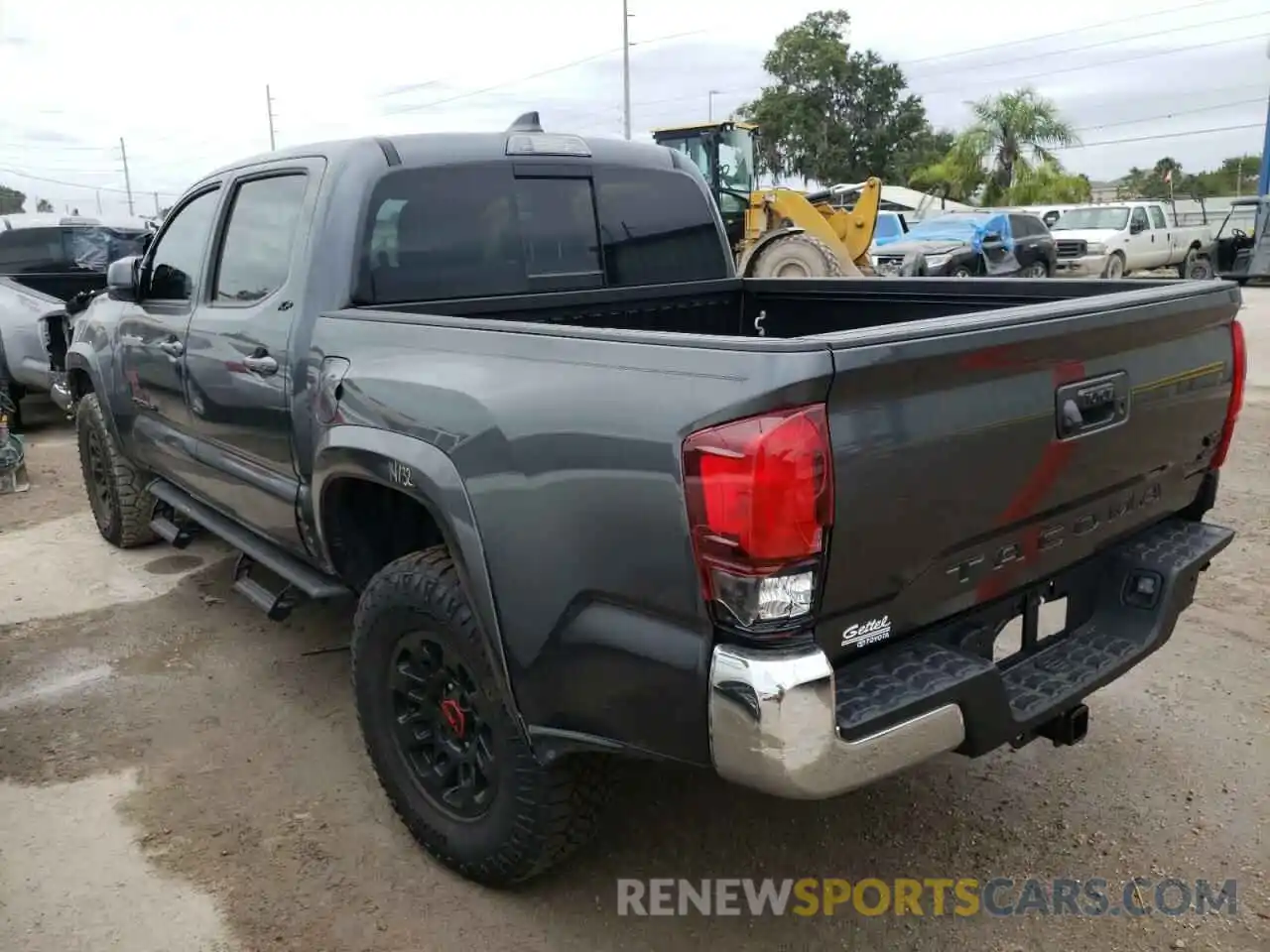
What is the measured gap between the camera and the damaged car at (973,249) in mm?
16766

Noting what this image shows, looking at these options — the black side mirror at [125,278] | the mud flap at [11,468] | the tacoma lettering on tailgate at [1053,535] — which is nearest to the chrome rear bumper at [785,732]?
the tacoma lettering on tailgate at [1053,535]

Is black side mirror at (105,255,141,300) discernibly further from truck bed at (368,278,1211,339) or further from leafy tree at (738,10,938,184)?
leafy tree at (738,10,938,184)

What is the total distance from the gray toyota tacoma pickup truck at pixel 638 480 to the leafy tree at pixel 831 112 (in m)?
55.1

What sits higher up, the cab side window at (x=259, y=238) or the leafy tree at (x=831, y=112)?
the leafy tree at (x=831, y=112)

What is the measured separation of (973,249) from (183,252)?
15202mm

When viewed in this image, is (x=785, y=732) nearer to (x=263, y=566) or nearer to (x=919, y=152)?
(x=263, y=566)

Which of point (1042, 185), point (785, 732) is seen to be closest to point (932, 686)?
point (785, 732)

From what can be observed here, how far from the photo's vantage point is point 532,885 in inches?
112

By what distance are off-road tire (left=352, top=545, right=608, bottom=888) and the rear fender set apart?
3.6 inches

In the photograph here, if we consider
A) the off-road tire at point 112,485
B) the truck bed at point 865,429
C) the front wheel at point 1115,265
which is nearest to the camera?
the truck bed at point 865,429

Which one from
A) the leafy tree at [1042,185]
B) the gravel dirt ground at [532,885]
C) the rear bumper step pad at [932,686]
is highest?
the leafy tree at [1042,185]

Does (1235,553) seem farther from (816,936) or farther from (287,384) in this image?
(287,384)

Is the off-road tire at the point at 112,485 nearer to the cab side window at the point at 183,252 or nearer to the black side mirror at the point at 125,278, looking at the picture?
the black side mirror at the point at 125,278

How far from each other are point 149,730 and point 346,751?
2.58 feet
